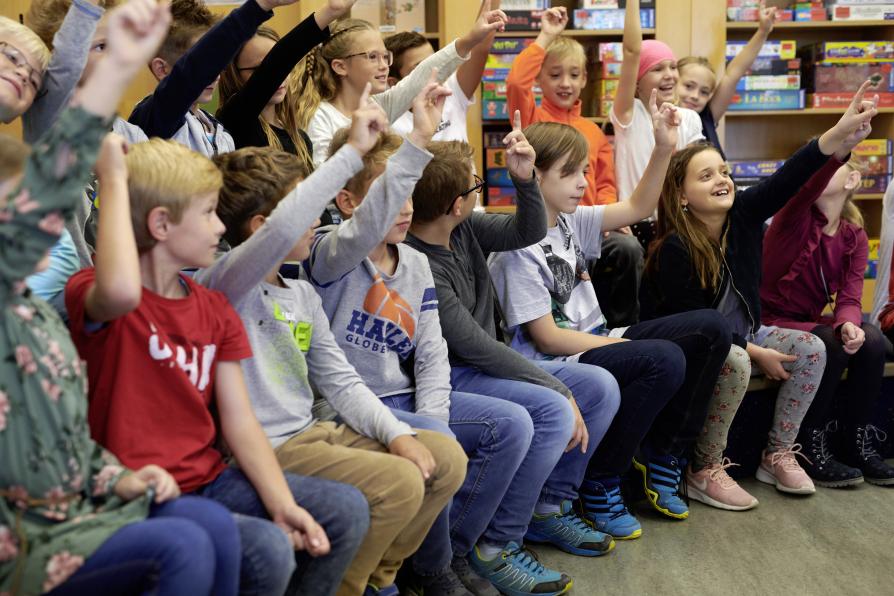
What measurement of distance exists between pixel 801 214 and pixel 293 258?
1.77 metres

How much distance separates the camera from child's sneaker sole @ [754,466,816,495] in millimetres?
2658

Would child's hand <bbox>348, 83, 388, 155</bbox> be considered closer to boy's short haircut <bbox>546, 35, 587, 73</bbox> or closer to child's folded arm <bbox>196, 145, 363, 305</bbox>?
child's folded arm <bbox>196, 145, 363, 305</bbox>

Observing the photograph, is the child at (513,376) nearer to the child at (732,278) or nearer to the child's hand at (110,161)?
the child at (732,278)

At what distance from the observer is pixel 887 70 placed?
4.80 m

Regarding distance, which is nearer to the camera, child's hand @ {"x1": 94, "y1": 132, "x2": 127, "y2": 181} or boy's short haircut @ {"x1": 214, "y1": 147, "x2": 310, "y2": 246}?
child's hand @ {"x1": 94, "y1": 132, "x2": 127, "y2": 181}

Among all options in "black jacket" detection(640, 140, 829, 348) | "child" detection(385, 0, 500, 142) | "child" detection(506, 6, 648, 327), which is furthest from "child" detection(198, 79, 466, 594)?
"child" detection(385, 0, 500, 142)

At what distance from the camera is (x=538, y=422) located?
208 cm

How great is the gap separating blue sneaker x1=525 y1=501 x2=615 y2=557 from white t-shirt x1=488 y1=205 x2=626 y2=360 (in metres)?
0.39

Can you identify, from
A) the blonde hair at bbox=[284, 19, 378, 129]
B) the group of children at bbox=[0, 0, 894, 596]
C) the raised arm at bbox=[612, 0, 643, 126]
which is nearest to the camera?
the group of children at bbox=[0, 0, 894, 596]

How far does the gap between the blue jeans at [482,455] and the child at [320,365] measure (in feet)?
0.73

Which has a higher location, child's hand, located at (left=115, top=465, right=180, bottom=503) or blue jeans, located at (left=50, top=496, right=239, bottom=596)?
child's hand, located at (left=115, top=465, right=180, bottom=503)

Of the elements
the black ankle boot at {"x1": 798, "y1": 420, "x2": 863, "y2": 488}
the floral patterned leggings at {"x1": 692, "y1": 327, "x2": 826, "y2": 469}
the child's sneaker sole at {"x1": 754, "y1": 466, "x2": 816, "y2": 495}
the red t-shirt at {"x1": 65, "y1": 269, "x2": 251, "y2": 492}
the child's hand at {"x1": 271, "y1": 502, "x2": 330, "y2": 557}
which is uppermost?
the red t-shirt at {"x1": 65, "y1": 269, "x2": 251, "y2": 492}

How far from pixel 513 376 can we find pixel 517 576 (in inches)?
17.0

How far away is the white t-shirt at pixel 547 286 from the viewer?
2.39 m
